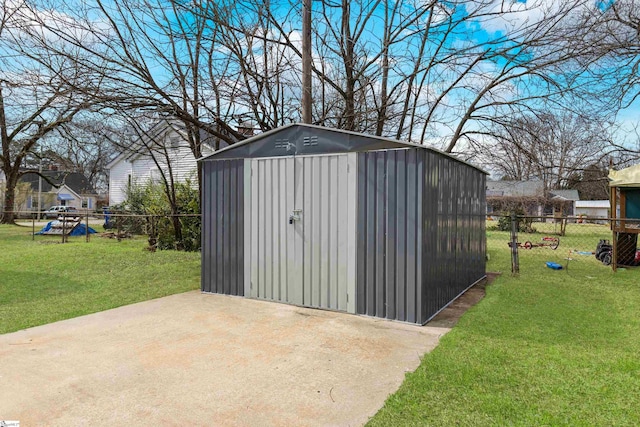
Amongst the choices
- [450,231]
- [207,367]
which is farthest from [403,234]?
[207,367]

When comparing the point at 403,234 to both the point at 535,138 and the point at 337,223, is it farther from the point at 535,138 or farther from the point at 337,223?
the point at 535,138

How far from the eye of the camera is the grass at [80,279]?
459cm

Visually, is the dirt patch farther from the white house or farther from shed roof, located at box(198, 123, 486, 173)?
the white house

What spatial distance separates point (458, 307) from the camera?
4.81m

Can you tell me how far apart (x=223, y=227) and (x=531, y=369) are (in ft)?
13.1

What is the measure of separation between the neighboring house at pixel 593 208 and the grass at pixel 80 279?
35949 millimetres

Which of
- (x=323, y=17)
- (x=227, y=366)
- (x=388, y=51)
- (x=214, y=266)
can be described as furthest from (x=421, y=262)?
(x=323, y=17)

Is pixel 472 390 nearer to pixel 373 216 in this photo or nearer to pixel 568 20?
pixel 373 216

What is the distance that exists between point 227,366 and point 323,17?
645cm

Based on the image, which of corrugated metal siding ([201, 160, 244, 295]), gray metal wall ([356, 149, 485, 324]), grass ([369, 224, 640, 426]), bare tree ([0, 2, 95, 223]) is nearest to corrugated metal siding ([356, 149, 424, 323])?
gray metal wall ([356, 149, 485, 324])

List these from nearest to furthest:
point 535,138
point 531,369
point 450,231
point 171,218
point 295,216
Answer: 1. point 531,369
2. point 295,216
3. point 450,231
4. point 535,138
5. point 171,218

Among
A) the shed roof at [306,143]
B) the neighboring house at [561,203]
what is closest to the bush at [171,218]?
the shed roof at [306,143]

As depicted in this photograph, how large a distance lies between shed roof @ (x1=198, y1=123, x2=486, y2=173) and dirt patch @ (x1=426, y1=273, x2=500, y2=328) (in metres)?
1.87

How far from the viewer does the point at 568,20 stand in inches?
254
